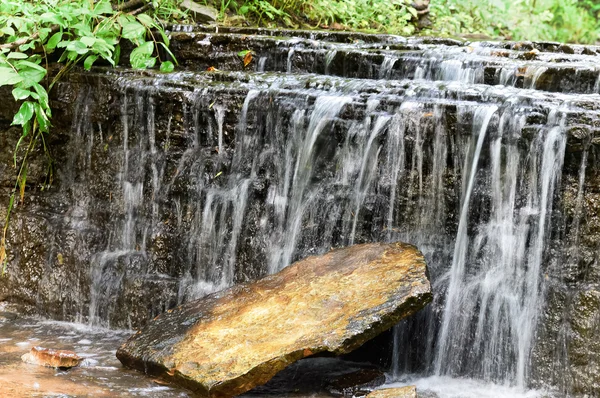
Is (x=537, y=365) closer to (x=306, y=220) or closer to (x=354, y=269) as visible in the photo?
(x=354, y=269)

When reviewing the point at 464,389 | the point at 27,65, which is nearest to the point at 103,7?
the point at 27,65

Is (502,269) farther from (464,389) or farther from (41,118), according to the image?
(41,118)

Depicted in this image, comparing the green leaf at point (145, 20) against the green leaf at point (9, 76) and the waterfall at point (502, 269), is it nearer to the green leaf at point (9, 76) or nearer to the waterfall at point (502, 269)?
the green leaf at point (9, 76)

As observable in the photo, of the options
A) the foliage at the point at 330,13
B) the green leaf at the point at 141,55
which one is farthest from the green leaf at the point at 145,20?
the foliage at the point at 330,13

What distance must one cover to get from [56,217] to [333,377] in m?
2.60

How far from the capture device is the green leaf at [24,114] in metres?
5.36

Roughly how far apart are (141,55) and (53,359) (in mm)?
2566

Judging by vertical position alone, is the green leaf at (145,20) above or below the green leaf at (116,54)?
above

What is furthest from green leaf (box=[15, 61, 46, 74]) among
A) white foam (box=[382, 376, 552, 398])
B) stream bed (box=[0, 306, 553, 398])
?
white foam (box=[382, 376, 552, 398])

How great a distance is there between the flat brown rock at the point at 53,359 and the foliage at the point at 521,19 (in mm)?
6503

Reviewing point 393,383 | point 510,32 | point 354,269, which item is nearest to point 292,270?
point 354,269

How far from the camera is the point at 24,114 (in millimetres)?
5367

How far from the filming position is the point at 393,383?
14.0ft

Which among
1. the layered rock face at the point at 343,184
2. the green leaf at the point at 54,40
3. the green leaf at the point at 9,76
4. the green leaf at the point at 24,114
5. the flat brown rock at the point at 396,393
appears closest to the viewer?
the flat brown rock at the point at 396,393
